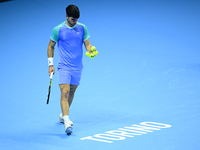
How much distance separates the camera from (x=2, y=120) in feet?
26.0

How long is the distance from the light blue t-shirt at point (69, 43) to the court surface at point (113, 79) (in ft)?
3.52

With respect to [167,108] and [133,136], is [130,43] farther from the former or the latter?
[133,136]

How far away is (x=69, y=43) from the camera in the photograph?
24.1ft

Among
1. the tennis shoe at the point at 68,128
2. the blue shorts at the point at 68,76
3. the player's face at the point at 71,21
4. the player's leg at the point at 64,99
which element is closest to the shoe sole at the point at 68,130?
the tennis shoe at the point at 68,128

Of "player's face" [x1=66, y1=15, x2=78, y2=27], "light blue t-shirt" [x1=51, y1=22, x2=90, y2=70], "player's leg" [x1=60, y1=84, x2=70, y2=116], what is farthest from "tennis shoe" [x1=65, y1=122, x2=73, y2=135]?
"player's face" [x1=66, y1=15, x2=78, y2=27]

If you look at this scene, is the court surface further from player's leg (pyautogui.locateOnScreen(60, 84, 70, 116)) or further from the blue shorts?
the blue shorts

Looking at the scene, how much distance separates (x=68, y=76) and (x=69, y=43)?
1.75 feet

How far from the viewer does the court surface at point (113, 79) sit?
7.06m

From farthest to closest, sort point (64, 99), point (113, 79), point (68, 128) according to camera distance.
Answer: point (113, 79), point (64, 99), point (68, 128)

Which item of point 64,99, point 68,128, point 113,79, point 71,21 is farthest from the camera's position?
point 113,79

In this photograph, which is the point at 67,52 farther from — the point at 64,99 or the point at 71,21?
the point at 64,99

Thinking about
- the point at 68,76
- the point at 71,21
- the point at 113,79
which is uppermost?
the point at 113,79

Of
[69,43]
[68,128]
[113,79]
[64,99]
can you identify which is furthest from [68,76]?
[113,79]

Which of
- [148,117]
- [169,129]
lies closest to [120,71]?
[148,117]
